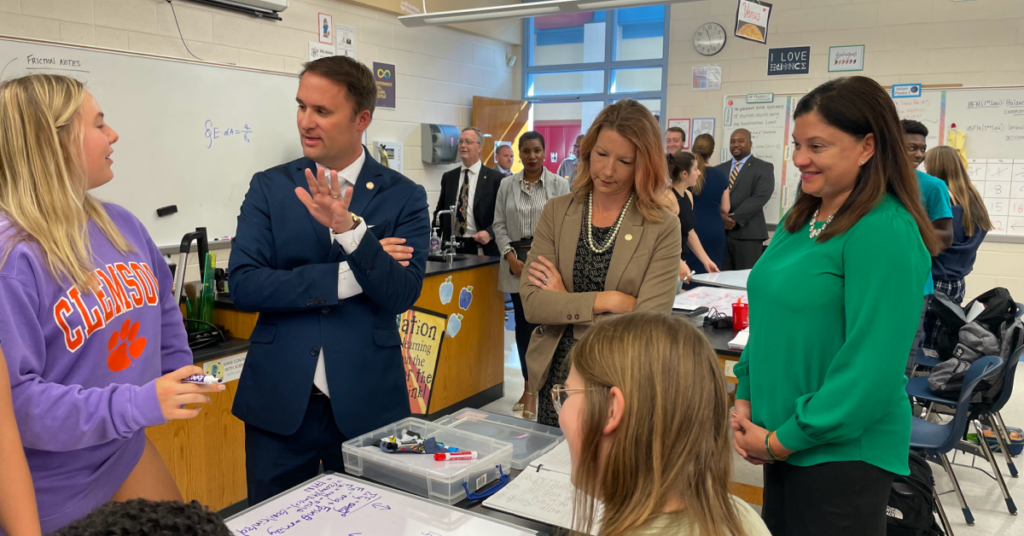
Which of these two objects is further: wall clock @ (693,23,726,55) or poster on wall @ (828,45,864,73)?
wall clock @ (693,23,726,55)

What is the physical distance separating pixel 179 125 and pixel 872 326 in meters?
4.16

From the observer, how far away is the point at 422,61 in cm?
638

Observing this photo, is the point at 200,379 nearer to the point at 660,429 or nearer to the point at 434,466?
the point at 434,466

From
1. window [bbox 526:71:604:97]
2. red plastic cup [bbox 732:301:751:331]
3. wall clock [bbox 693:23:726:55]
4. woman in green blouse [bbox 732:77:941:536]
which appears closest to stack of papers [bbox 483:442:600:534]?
woman in green blouse [bbox 732:77:941:536]

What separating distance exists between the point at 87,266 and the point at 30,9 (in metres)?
3.17

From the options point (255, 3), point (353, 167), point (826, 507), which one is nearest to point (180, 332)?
point (353, 167)

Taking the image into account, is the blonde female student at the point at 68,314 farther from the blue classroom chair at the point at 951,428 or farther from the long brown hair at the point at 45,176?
the blue classroom chair at the point at 951,428

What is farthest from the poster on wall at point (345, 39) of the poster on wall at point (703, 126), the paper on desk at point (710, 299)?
the paper on desk at point (710, 299)

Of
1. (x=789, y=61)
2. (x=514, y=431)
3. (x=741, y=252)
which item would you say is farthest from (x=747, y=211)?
(x=514, y=431)

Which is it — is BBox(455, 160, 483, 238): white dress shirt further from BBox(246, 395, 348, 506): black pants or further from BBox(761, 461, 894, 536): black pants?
BBox(761, 461, 894, 536): black pants

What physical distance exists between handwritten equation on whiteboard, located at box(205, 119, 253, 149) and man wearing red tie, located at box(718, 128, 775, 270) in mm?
3985

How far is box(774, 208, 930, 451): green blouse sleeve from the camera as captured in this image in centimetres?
132

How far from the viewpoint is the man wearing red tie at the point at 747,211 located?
6270 mm

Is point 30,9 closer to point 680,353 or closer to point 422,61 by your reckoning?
point 422,61
